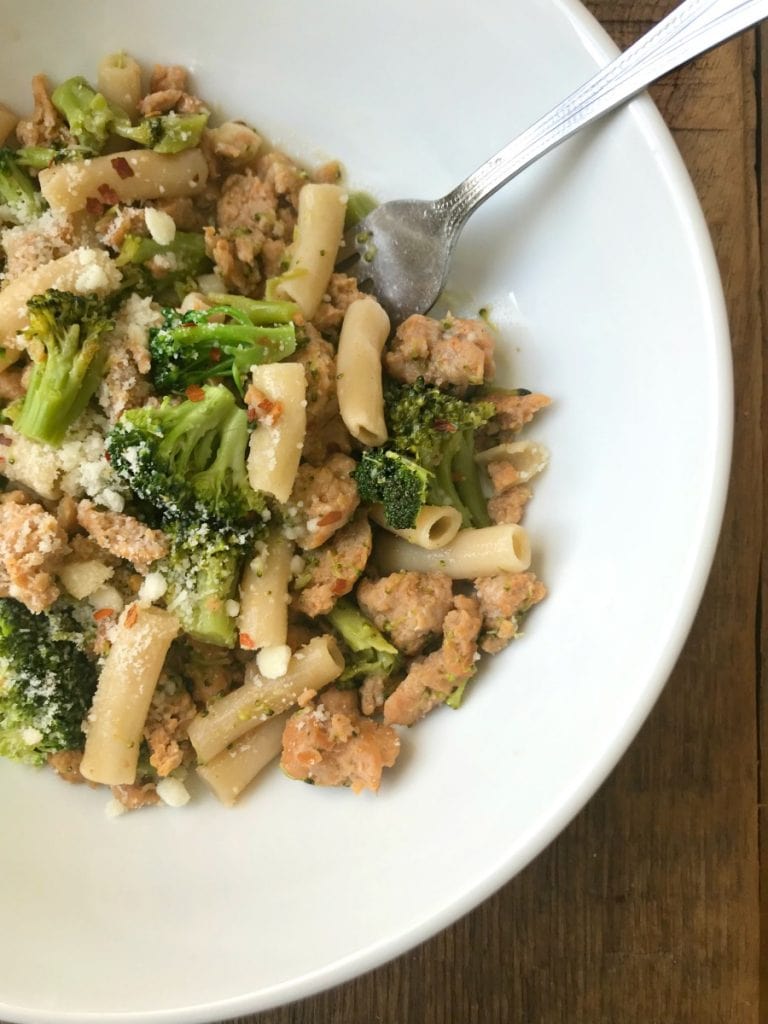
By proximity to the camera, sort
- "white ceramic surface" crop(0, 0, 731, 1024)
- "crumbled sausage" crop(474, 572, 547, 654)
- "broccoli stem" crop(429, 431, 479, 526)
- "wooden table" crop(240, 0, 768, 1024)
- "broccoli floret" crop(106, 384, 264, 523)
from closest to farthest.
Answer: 1. "white ceramic surface" crop(0, 0, 731, 1024)
2. "broccoli floret" crop(106, 384, 264, 523)
3. "crumbled sausage" crop(474, 572, 547, 654)
4. "broccoli stem" crop(429, 431, 479, 526)
5. "wooden table" crop(240, 0, 768, 1024)

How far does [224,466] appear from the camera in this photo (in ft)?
6.66

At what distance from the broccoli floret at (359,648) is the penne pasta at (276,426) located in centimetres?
34

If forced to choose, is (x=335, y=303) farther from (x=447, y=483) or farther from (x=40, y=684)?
(x=40, y=684)

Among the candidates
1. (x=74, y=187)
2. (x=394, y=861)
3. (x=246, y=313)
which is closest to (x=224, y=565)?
(x=246, y=313)

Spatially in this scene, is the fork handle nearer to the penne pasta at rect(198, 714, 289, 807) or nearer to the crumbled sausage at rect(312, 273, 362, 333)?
the crumbled sausage at rect(312, 273, 362, 333)

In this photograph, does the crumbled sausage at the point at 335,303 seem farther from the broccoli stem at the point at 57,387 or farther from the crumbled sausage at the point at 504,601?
the crumbled sausage at the point at 504,601

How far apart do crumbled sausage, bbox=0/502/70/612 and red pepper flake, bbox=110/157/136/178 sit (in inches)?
32.7

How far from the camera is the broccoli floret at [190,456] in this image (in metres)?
1.96

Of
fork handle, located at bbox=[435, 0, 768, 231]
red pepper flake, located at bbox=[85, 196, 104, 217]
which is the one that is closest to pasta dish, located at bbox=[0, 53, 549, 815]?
red pepper flake, located at bbox=[85, 196, 104, 217]

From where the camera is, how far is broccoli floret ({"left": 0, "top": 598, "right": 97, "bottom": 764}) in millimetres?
2025

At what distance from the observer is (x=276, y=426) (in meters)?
1.99

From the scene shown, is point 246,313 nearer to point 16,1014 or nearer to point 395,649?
point 395,649

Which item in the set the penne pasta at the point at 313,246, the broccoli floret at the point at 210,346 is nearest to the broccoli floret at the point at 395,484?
the broccoli floret at the point at 210,346

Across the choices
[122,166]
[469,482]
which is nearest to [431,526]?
[469,482]
